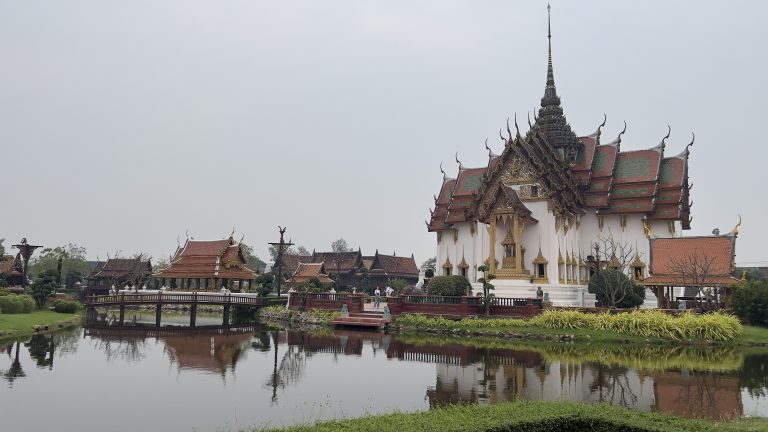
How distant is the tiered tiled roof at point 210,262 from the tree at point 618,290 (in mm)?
25786

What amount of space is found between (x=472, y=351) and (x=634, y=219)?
18889 mm

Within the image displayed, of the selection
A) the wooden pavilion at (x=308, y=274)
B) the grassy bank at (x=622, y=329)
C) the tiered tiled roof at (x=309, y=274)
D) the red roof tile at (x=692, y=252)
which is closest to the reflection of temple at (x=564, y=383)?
the grassy bank at (x=622, y=329)

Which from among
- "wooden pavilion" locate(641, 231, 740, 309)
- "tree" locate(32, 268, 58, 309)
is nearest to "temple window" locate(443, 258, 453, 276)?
"wooden pavilion" locate(641, 231, 740, 309)

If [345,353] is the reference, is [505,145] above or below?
above

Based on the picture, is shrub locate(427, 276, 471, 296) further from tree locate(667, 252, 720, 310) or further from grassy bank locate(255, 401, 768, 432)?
grassy bank locate(255, 401, 768, 432)

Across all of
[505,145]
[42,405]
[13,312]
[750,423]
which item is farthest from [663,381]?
[13,312]

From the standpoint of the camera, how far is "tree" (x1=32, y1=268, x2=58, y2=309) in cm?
3161

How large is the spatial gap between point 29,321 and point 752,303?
103ft

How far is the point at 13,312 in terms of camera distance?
27.8 metres

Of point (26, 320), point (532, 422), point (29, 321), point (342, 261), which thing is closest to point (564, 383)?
point (532, 422)

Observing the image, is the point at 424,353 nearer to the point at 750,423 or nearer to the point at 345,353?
the point at 345,353

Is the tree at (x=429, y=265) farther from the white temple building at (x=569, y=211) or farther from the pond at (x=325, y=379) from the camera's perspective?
the pond at (x=325, y=379)

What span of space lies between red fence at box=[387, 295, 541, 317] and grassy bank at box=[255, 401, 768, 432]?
688 inches

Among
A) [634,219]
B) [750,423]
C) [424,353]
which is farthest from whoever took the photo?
[634,219]
